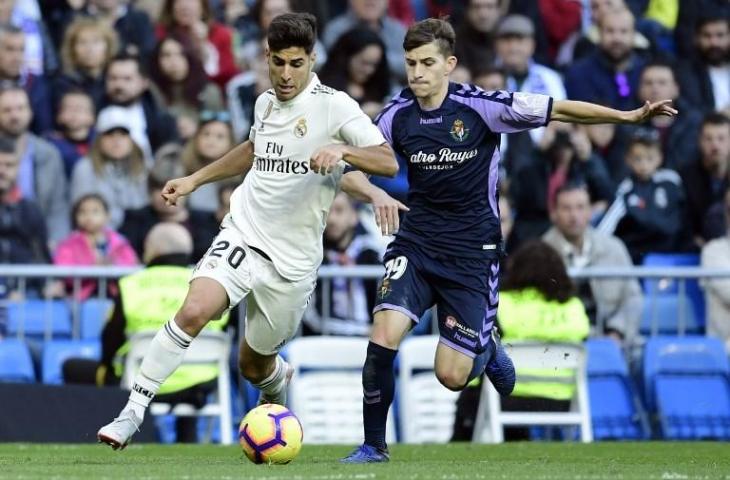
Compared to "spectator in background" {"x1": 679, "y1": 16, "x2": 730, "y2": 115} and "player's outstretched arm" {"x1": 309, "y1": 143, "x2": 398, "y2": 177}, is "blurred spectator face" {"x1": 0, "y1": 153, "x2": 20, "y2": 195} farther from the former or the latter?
"spectator in background" {"x1": 679, "y1": 16, "x2": 730, "y2": 115}

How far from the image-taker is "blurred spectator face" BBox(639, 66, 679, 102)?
16.9m

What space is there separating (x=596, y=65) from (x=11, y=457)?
29.7 ft

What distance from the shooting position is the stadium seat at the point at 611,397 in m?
14.0

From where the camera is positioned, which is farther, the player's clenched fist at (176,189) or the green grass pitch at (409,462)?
the player's clenched fist at (176,189)

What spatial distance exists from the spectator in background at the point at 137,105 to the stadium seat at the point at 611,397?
16.1 ft

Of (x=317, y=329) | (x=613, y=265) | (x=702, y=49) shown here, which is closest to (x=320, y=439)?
(x=317, y=329)

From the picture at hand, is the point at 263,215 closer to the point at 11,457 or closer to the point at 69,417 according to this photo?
the point at 11,457

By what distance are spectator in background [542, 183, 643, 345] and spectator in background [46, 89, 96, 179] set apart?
455cm

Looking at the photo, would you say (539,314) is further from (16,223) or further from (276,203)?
(16,223)

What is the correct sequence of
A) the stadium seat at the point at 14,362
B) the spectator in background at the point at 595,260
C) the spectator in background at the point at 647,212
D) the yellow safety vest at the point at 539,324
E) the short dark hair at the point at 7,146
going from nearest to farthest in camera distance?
the yellow safety vest at the point at 539,324 → the stadium seat at the point at 14,362 → the spectator in background at the point at 595,260 → the short dark hair at the point at 7,146 → the spectator in background at the point at 647,212

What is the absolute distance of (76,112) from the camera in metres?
15.9

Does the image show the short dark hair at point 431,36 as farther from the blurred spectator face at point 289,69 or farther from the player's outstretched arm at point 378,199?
the player's outstretched arm at point 378,199

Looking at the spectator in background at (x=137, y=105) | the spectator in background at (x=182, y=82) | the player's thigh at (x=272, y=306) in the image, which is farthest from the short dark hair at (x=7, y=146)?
the player's thigh at (x=272, y=306)

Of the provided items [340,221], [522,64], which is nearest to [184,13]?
[522,64]
